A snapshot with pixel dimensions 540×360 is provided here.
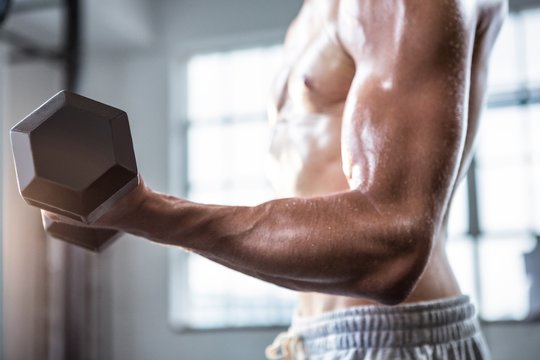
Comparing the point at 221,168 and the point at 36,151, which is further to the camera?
the point at 221,168

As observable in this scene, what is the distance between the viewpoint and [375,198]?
26.3 inches

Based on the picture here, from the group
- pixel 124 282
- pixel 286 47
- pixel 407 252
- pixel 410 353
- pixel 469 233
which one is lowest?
pixel 124 282

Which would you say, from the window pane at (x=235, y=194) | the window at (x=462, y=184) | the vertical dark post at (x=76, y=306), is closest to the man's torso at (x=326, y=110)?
the window at (x=462, y=184)

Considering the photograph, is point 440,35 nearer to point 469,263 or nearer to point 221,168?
point 469,263

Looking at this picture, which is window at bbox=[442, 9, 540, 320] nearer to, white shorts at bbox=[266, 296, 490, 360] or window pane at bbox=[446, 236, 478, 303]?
window pane at bbox=[446, 236, 478, 303]

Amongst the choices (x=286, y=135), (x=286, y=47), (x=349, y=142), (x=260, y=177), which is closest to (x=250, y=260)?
(x=349, y=142)

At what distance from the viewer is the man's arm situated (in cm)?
65

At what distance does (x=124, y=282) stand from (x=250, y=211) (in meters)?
5.06

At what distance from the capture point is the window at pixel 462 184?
465 centimetres

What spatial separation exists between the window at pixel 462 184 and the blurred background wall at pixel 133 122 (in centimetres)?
15

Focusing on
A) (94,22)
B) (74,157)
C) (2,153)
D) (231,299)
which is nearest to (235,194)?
(231,299)

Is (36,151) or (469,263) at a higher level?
(36,151)

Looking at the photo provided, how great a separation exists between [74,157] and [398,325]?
528 mm

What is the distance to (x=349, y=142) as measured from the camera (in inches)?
28.5
